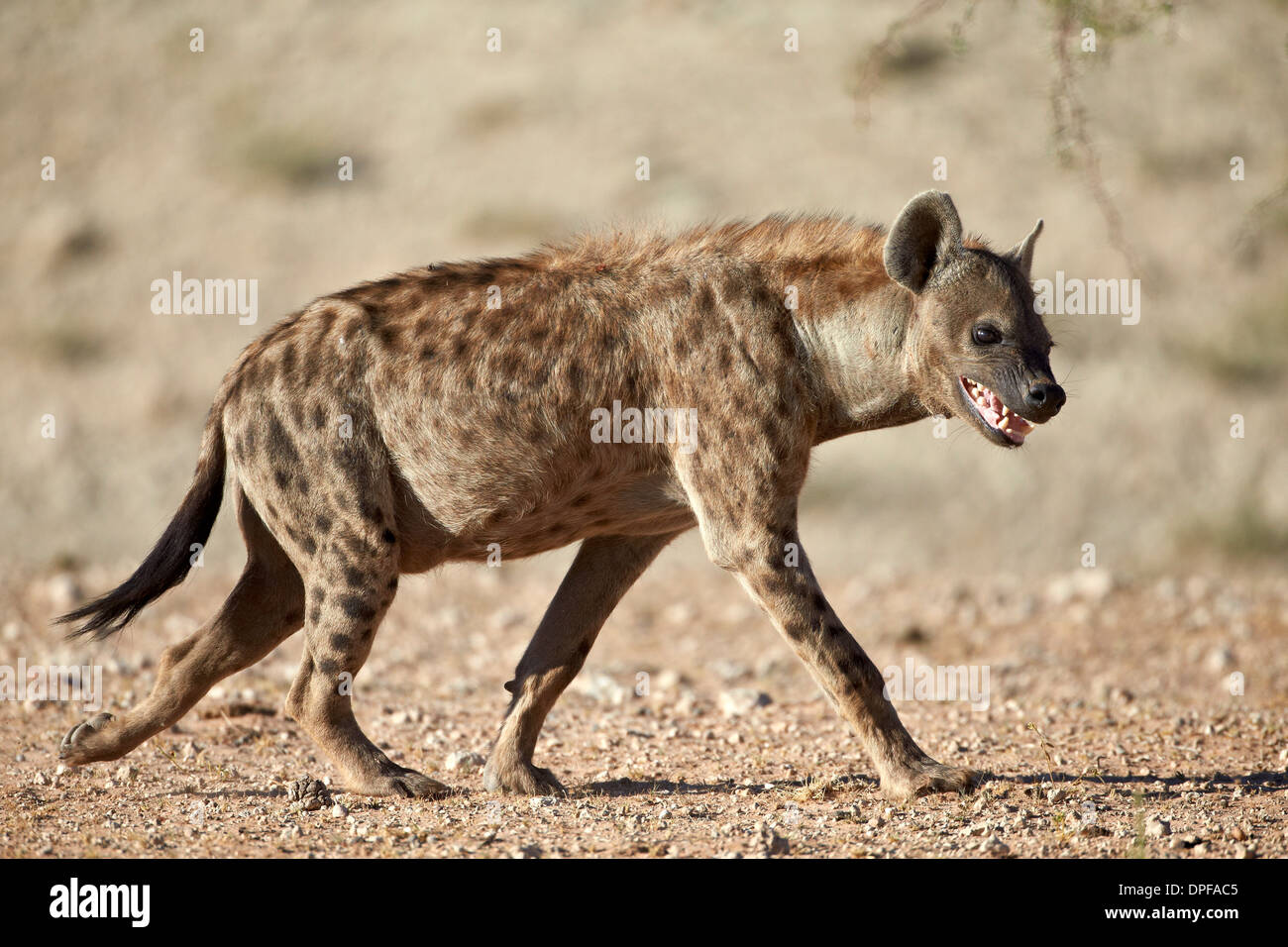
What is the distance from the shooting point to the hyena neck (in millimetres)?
5754

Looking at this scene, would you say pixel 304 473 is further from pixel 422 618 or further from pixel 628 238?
pixel 422 618

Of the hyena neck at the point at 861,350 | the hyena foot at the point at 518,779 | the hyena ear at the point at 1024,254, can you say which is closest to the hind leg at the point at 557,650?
the hyena foot at the point at 518,779

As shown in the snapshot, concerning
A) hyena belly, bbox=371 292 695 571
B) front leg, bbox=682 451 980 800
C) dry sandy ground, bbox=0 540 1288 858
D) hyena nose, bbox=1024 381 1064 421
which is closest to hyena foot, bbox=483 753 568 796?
dry sandy ground, bbox=0 540 1288 858

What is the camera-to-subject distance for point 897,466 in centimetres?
1454

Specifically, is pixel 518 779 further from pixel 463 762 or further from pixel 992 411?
pixel 992 411

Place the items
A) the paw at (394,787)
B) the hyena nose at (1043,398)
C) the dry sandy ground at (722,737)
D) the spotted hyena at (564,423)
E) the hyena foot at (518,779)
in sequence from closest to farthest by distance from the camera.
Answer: the dry sandy ground at (722,737)
the hyena nose at (1043,398)
the spotted hyena at (564,423)
the paw at (394,787)
the hyena foot at (518,779)

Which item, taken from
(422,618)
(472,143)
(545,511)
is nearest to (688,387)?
(545,511)

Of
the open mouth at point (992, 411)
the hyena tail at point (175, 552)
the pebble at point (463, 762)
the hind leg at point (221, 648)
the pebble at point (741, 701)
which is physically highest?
the open mouth at point (992, 411)

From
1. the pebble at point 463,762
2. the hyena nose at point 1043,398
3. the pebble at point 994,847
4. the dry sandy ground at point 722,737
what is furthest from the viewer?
the pebble at point 463,762

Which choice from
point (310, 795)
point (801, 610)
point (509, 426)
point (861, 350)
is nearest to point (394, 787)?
point (310, 795)

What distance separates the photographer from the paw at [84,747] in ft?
19.0

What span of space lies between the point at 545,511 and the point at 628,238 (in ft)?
4.14

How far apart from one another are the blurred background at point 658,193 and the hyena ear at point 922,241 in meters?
8.06

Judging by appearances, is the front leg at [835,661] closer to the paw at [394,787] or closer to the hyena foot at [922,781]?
the hyena foot at [922,781]
